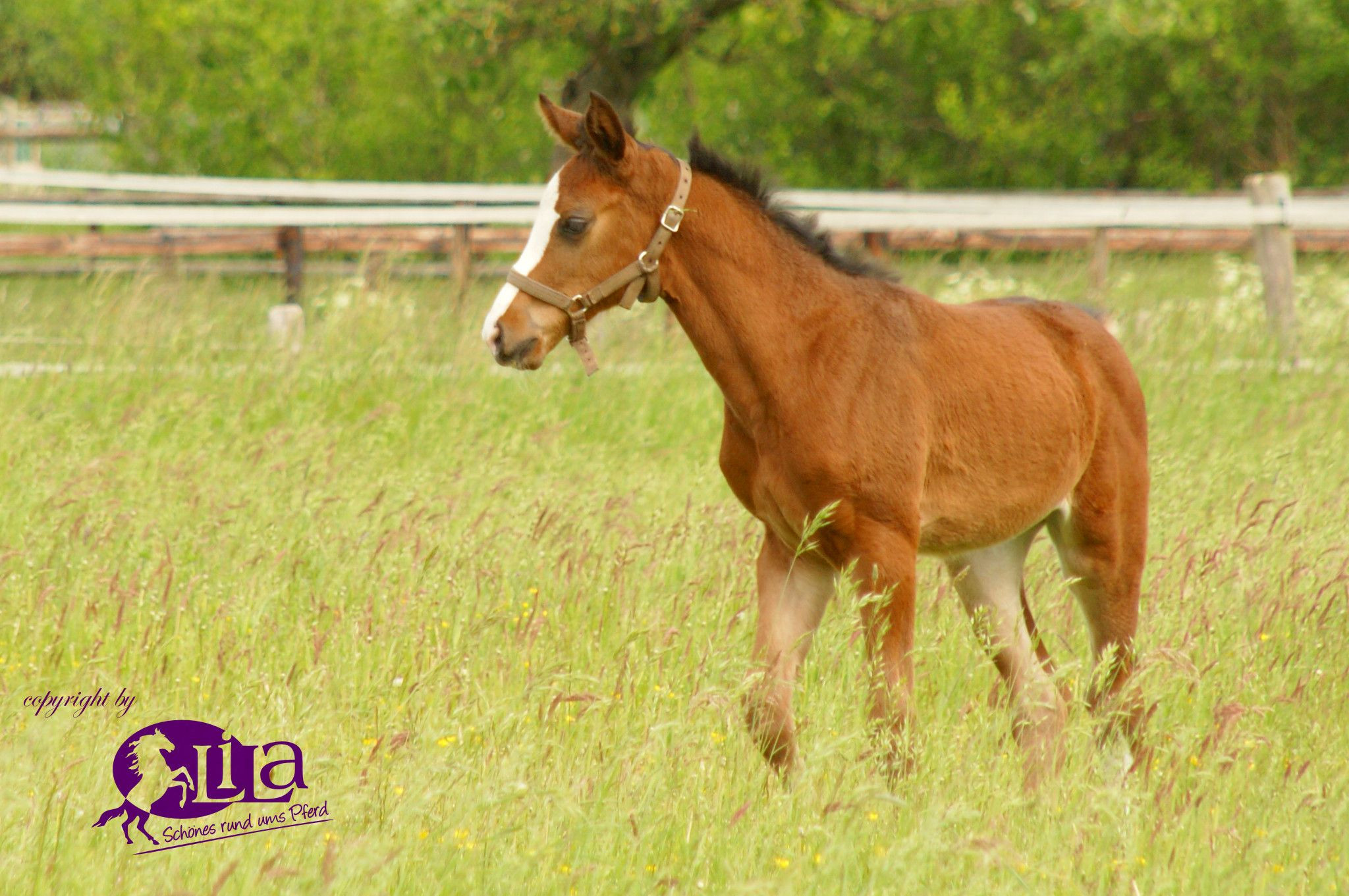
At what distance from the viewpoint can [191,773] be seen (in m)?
3.07

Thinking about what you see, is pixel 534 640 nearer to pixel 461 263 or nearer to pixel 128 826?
pixel 128 826

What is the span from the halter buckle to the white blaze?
0.91 ft

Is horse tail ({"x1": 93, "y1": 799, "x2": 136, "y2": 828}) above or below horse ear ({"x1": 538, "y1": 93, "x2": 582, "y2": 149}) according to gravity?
below

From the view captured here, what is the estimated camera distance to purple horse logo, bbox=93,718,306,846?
2.88m

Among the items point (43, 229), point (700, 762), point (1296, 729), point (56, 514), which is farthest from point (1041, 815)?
point (43, 229)

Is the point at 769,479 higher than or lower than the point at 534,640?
higher

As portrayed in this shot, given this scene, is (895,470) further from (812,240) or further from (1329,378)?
(1329,378)

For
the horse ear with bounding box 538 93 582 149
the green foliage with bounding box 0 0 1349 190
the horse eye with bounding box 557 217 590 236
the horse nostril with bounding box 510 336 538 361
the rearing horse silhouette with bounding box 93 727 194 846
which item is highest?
the green foliage with bounding box 0 0 1349 190

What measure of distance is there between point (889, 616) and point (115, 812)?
6.04 feet

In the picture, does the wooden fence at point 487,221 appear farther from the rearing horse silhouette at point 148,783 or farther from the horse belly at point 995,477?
the rearing horse silhouette at point 148,783

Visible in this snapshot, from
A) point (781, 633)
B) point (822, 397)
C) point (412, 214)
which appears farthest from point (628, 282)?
point (412, 214)

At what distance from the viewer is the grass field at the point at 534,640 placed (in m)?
2.74
